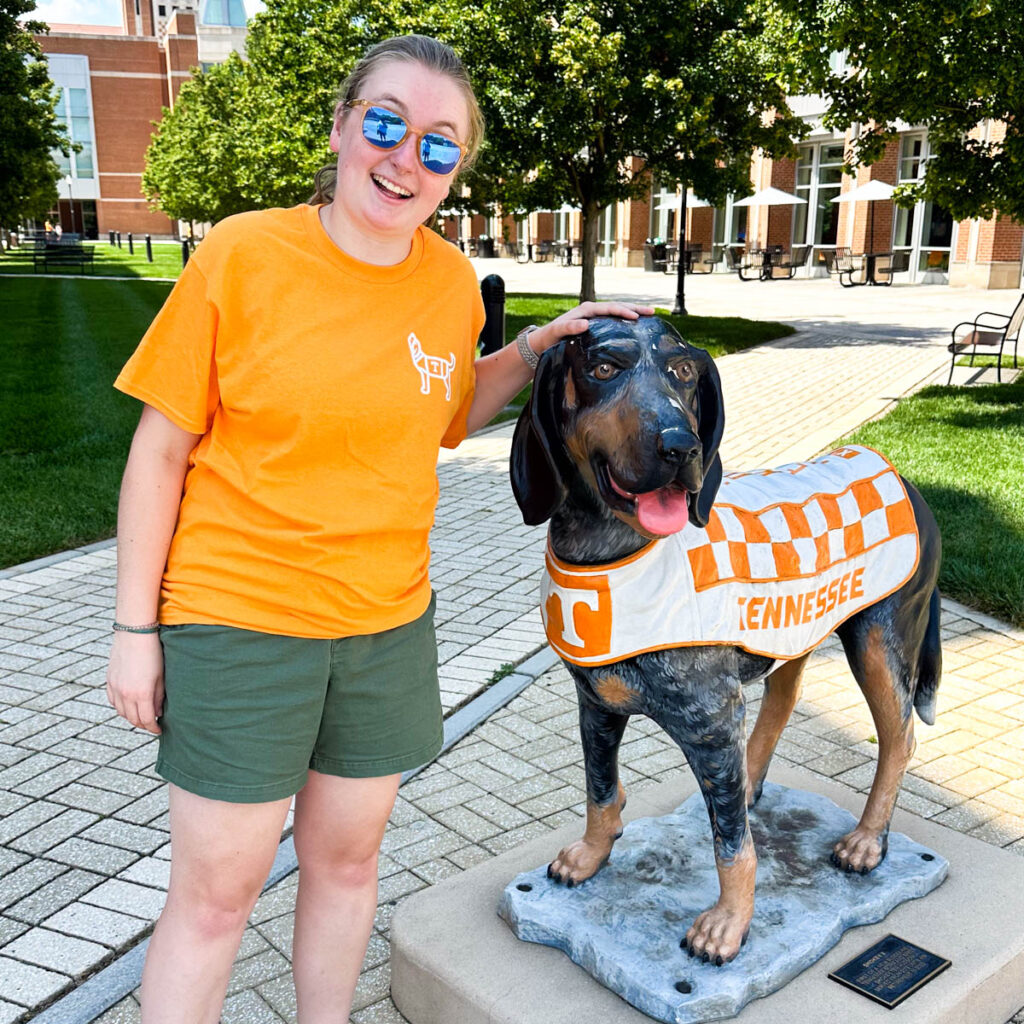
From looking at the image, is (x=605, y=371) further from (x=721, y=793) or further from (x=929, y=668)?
(x=929, y=668)

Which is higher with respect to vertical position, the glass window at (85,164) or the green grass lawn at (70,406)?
the glass window at (85,164)

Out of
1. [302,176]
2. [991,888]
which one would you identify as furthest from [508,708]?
[302,176]

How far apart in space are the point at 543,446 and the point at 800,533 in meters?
0.73

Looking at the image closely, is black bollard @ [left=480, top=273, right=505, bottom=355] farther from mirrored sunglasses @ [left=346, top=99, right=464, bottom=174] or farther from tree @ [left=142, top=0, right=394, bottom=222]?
tree @ [left=142, top=0, right=394, bottom=222]

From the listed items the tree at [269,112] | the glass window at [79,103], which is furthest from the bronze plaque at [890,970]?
the glass window at [79,103]

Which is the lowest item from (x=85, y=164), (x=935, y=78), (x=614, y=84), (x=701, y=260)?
A: (x=701, y=260)

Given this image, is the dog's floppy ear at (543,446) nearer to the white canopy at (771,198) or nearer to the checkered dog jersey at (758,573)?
the checkered dog jersey at (758,573)

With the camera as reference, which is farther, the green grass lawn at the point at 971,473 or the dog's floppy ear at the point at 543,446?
the green grass lawn at the point at 971,473

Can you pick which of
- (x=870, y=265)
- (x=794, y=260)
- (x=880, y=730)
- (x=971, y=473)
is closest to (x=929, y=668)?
(x=880, y=730)

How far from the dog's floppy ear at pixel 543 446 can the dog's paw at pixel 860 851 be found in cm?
138

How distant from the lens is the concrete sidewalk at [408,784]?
123 inches

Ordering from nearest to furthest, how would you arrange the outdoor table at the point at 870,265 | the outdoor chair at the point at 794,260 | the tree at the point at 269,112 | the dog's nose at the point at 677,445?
the dog's nose at the point at 677,445, the tree at the point at 269,112, the outdoor table at the point at 870,265, the outdoor chair at the point at 794,260

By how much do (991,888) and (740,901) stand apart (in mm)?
883

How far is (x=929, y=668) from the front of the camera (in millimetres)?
3031
